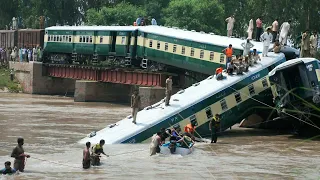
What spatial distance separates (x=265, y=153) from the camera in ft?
90.9

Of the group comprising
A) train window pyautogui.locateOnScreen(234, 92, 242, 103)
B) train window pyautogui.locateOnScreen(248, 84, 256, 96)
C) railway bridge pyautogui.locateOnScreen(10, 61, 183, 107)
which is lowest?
railway bridge pyautogui.locateOnScreen(10, 61, 183, 107)

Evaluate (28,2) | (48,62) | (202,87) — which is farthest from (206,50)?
(28,2)

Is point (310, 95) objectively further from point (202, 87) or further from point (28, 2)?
point (28, 2)

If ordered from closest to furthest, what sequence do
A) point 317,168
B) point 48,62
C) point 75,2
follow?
1. point 317,168
2. point 48,62
3. point 75,2

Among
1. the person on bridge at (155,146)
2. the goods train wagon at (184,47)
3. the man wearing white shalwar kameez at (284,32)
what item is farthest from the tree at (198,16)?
the person on bridge at (155,146)

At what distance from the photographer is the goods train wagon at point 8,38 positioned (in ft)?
270

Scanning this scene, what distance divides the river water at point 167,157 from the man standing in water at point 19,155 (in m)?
0.35

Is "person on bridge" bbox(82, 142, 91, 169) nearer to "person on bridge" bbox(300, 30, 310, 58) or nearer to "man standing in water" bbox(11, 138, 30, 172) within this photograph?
"man standing in water" bbox(11, 138, 30, 172)

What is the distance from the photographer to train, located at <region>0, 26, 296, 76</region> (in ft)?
146

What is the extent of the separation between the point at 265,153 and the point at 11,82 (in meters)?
46.5

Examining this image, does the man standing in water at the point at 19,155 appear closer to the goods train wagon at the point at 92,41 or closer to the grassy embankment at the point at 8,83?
the goods train wagon at the point at 92,41

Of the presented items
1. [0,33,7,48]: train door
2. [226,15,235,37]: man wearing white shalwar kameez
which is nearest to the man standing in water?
[226,15,235,37]: man wearing white shalwar kameez

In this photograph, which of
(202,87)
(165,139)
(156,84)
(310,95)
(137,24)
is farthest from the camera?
(137,24)

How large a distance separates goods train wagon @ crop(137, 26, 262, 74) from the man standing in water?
18528 millimetres
